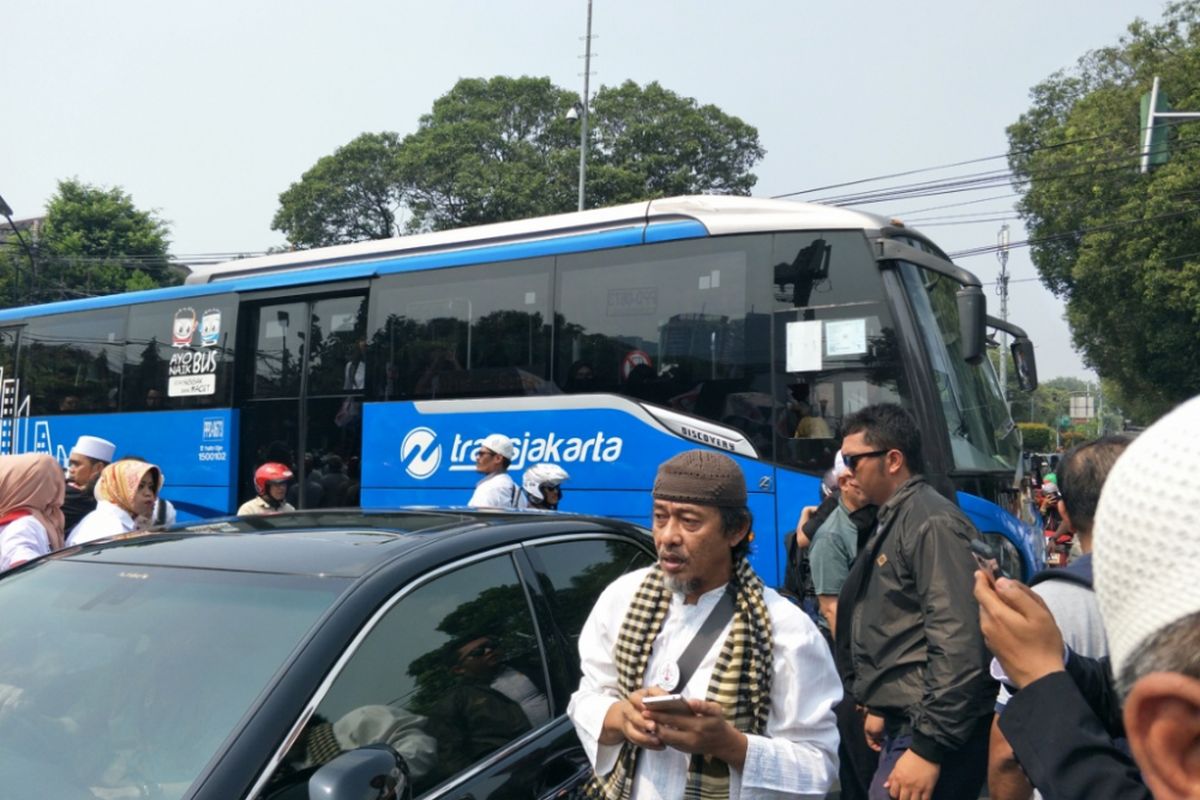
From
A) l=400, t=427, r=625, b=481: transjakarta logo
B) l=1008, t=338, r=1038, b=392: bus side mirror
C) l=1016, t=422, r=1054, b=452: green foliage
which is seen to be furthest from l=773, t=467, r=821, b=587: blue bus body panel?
l=1016, t=422, r=1054, b=452: green foliage

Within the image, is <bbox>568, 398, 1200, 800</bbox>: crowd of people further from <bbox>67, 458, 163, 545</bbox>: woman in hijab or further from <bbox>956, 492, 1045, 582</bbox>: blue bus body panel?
<bbox>956, 492, 1045, 582</bbox>: blue bus body panel

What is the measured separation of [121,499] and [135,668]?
3090 millimetres

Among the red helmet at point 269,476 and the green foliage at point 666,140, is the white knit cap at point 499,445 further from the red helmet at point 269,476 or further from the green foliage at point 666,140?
the green foliage at point 666,140

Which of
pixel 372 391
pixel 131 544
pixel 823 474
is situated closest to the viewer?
pixel 131 544

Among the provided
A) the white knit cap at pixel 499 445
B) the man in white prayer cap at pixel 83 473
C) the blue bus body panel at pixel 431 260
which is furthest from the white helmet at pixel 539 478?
the man in white prayer cap at pixel 83 473

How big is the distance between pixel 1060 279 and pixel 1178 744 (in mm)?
36678

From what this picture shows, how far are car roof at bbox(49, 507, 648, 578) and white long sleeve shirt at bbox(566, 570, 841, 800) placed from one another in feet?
2.46

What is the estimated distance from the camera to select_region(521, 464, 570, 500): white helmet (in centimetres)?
808

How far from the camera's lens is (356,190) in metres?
42.8

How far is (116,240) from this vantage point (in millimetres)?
36719

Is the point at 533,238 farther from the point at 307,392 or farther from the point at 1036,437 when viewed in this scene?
the point at 1036,437

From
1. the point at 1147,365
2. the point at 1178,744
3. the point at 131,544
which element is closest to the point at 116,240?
the point at 1147,365

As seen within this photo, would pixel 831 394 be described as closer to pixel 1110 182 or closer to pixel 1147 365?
pixel 1110 182

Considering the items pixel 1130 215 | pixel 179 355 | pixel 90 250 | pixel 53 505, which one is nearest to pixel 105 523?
pixel 53 505
